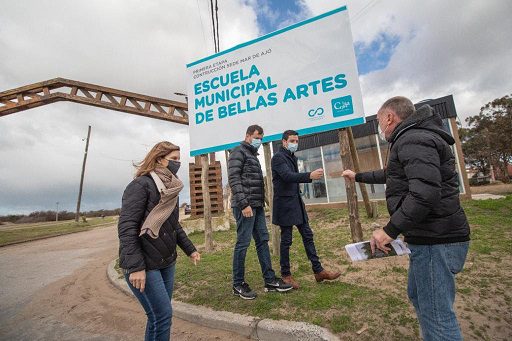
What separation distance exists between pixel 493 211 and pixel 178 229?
8891mm

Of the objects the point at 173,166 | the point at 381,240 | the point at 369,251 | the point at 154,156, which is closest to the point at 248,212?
the point at 173,166

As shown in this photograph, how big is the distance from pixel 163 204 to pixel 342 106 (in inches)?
147

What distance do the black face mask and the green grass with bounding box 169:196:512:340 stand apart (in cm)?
178

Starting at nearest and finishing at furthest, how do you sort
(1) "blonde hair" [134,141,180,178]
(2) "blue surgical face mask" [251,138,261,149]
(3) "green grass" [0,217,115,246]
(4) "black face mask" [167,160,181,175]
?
(1) "blonde hair" [134,141,180,178], (4) "black face mask" [167,160,181,175], (2) "blue surgical face mask" [251,138,261,149], (3) "green grass" [0,217,115,246]

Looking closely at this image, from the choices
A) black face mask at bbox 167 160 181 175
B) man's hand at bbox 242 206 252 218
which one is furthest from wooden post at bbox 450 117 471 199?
black face mask at bbox 167 160 181 175

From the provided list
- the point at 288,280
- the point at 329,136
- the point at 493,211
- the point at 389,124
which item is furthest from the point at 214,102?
the point at 329,136

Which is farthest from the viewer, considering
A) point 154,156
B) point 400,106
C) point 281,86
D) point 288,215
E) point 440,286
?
point 281,86

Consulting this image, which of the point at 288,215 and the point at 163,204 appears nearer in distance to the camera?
the point at 163,204

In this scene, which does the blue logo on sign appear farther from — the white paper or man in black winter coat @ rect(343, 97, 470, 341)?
the white paper

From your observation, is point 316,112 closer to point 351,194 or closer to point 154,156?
point 351,194

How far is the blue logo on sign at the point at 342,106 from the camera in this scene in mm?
4707

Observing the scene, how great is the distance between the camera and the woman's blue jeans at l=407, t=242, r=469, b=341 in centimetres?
163

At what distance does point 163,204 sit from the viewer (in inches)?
85.4

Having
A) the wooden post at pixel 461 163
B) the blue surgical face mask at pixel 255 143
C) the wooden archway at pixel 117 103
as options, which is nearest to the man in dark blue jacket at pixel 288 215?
the blue surgical face mask at pixel 255 143
